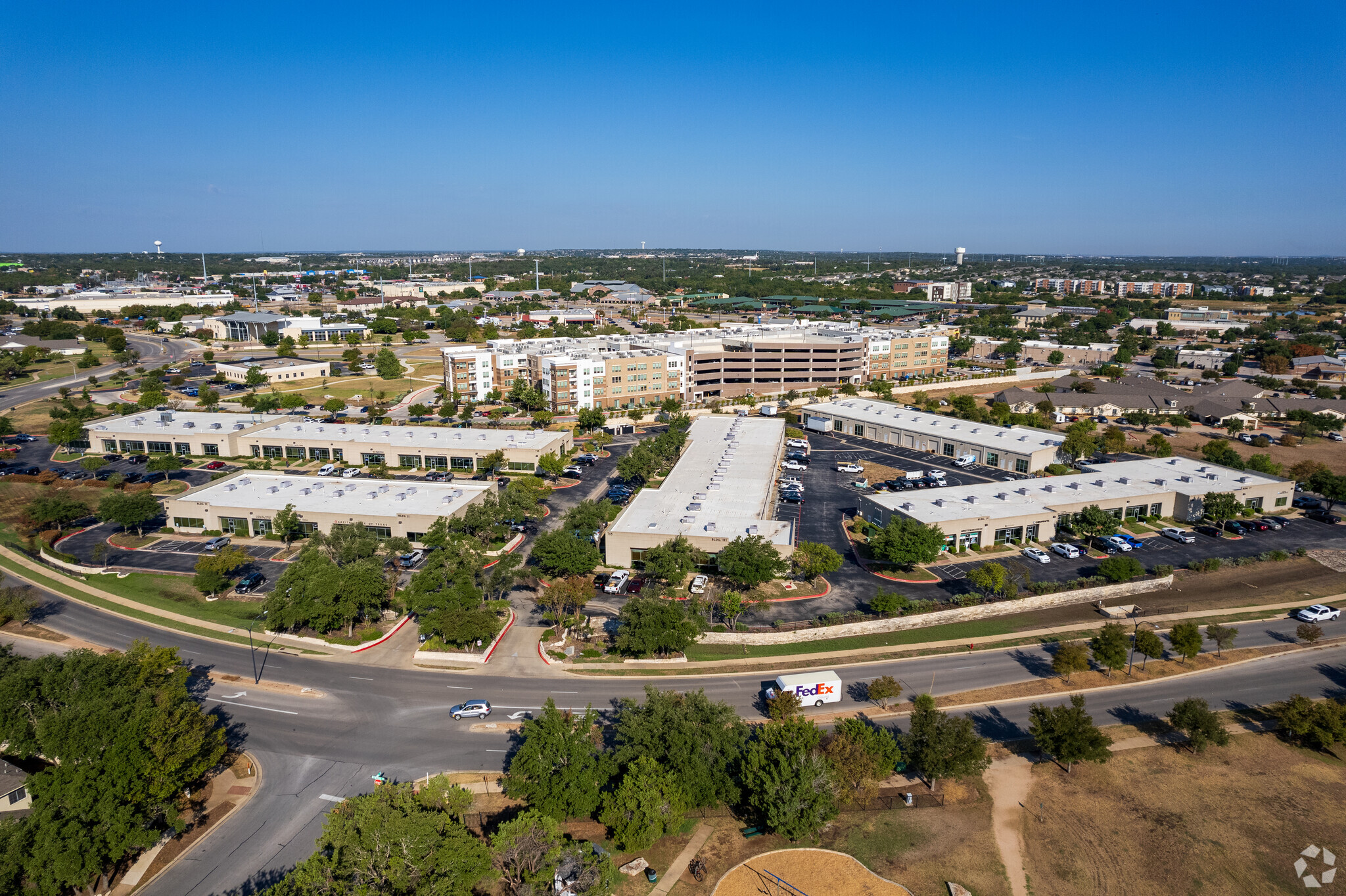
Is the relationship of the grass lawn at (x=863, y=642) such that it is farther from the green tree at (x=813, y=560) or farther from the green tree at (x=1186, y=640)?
the green tree at (x=1186, y=640)

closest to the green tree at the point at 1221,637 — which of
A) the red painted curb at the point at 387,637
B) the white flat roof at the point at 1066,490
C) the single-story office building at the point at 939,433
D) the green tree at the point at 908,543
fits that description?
the green tree at the point at 908,543

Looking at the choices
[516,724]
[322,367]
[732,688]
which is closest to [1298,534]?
[732,688]

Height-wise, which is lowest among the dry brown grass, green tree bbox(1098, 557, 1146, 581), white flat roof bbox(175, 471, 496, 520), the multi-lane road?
the dry brown grass

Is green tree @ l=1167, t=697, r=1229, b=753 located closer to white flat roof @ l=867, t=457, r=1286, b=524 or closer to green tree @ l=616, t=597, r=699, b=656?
white flat roof @ l=867, t=457, r=1286, b=524

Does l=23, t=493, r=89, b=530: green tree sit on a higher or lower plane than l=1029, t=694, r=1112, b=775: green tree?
higher

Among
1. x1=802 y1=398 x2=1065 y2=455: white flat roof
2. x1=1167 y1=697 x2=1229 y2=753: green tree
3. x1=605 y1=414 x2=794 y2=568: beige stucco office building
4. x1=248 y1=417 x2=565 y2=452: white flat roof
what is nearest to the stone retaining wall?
x1=605 y1=414 x2=794 y2=568: beige stucco office building

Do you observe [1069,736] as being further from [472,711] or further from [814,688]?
[472,711]
